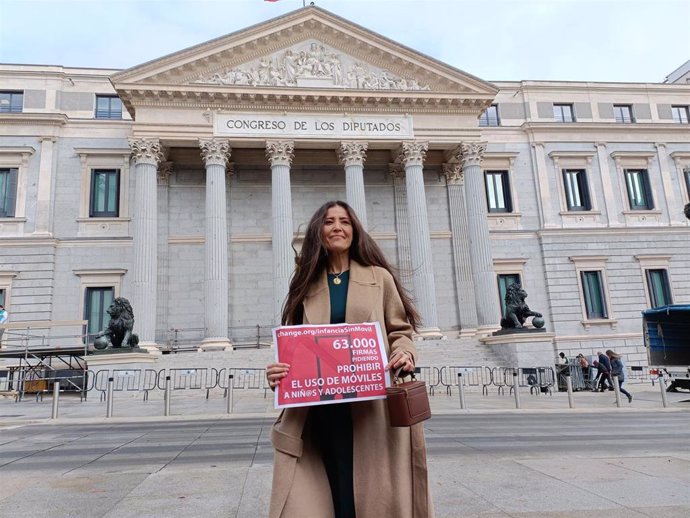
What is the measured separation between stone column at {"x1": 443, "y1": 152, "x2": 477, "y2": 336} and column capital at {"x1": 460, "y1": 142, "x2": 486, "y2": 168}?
0.60 metres

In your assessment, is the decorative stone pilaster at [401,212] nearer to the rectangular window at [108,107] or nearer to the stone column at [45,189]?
the rectangular window at [108,107]

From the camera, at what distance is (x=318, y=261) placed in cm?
310

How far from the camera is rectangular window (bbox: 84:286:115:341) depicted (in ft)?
95.8

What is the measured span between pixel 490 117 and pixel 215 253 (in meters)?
21.3

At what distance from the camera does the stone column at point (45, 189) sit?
2942 centimetres

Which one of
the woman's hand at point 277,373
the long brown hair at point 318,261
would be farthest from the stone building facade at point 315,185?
the woman's hand at point 277,373

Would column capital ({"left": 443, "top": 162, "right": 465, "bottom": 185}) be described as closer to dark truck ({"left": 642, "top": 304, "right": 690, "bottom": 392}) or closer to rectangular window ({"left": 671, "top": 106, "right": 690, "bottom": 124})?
dark truck ({"left": 642, "top": 304, "right": 690, "bottom": 392})

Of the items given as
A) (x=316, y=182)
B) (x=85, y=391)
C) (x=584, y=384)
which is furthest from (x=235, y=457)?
(x=316, y=182)

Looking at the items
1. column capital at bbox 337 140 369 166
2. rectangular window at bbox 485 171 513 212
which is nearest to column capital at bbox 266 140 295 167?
column capital at bbox 337 140 369 166

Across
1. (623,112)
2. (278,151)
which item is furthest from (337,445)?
(623,112)

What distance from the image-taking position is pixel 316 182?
3325 cm

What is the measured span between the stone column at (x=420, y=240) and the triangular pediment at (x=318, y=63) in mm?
3582

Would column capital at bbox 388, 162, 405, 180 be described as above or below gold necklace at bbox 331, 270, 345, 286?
above

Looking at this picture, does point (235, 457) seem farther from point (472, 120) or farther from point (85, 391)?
point (472, 120)
